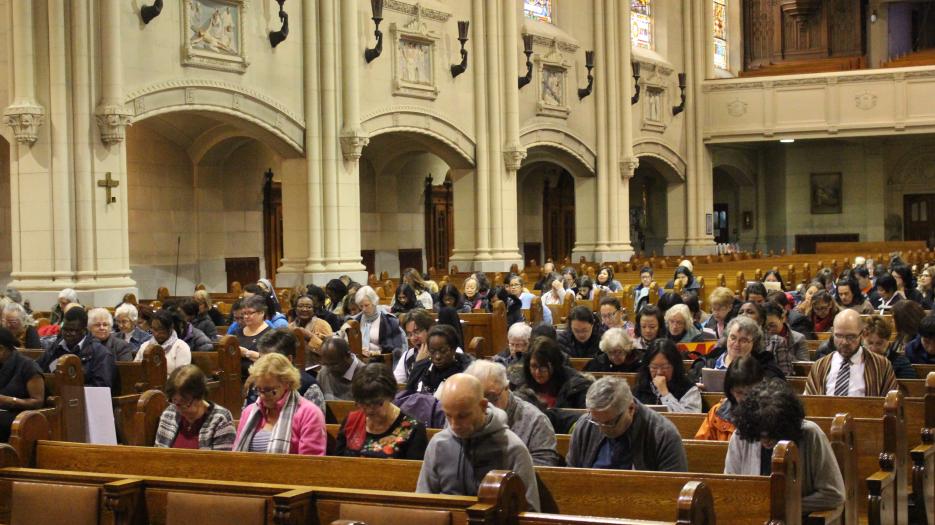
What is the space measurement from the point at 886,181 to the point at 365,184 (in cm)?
1673

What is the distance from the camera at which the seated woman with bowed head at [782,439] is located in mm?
4617

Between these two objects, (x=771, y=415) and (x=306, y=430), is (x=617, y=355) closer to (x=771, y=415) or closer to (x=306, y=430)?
(x=306, y=430)

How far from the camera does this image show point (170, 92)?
15805 millimetres

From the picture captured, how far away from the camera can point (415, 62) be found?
20812 millimetres

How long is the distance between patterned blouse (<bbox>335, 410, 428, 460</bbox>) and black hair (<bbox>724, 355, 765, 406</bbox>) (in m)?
1.40

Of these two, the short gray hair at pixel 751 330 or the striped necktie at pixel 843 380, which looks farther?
the striped necktie at pixel 843 380

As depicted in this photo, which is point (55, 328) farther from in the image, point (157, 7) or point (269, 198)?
point (269, 198)

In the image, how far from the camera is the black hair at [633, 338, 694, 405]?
6.64 metres

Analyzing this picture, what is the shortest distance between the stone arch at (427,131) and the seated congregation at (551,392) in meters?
9.06

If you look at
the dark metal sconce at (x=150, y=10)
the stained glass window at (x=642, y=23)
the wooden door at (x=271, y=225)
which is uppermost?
the stained glass window at (x=642, y=23)

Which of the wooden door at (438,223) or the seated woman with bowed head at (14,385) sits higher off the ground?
the wooden door at (438,223)

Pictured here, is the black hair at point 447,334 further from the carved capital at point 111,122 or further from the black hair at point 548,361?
the carved capital at point 111,122

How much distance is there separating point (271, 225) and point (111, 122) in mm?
7145

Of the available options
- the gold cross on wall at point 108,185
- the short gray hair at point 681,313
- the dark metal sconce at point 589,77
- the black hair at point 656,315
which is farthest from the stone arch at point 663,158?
the short gray hair at point 681,313
